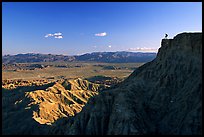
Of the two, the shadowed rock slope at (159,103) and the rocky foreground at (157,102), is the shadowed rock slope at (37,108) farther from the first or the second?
the shadowed rock slope at (159,103)

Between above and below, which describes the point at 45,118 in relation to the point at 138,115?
below

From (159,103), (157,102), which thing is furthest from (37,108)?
(159,103)

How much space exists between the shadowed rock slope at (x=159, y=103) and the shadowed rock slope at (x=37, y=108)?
17.9m

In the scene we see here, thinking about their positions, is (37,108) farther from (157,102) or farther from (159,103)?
(159,103)

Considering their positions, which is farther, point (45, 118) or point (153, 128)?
point (45, 118)

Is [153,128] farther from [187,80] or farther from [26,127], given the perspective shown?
[26,127]

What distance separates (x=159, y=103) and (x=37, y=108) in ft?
133

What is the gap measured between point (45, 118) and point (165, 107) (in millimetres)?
39524

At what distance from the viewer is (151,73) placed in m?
53.1

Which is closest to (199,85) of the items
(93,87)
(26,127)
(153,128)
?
(153,128)

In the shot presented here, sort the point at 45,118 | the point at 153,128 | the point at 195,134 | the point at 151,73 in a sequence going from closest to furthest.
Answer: the point at 195,134 < the point at 153,128 < the point at 151,73 < the point at 45,118

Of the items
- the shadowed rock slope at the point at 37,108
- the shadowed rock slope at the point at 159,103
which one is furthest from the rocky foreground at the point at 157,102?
the shadowed rock slope at the point at 37,108

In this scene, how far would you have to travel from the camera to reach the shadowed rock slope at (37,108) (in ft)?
225

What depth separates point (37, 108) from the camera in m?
77.2
